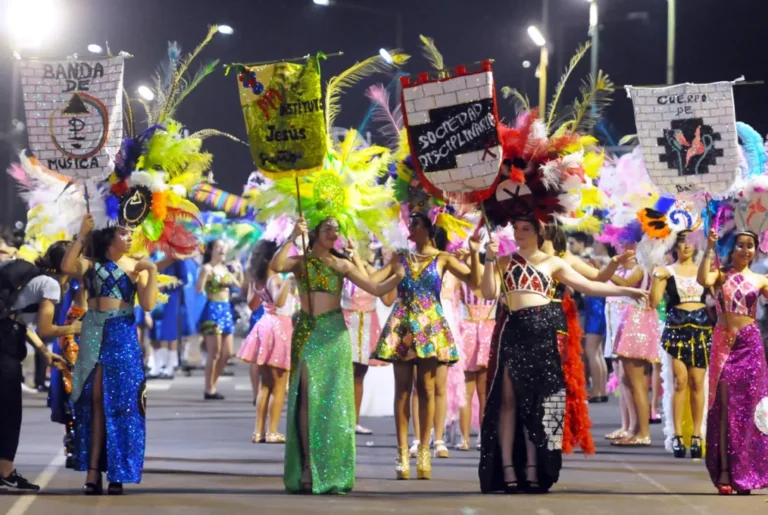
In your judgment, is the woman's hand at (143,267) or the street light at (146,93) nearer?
the woman's hand at (143,267)

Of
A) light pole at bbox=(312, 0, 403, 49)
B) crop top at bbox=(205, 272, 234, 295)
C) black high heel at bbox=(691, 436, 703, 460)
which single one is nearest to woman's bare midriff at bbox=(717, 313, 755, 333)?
black high heel at bbox=(691, 436, 703, 460)

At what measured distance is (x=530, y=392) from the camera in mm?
8430

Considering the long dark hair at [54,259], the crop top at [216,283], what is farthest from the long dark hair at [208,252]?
the long dark hair at [54,259]

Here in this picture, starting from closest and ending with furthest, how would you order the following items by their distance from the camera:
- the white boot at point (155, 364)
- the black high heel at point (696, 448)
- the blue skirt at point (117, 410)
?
the blue skirt at point (117, 410), the black high heel at point (696, 448), the white boot at point (155, 364)

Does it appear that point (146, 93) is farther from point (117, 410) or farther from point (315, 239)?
point (117, 410)

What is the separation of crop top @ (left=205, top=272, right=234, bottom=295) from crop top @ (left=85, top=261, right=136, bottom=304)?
9139mm

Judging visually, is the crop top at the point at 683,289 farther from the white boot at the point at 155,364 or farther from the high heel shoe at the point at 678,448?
the white boot at the point at 155,364

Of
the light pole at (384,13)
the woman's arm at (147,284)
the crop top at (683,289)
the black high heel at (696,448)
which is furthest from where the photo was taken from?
the light pole at (384,13)

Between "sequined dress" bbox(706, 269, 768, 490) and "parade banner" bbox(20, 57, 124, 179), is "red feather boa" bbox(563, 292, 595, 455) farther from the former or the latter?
"parade banner" bbox(20, 57, 124, 179)

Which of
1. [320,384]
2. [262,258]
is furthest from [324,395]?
[262,258]

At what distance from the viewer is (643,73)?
24156 millimetres

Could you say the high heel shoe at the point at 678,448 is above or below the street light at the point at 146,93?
below

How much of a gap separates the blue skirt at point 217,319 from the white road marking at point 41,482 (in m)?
6.16

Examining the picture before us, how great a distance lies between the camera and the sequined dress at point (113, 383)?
831cm
